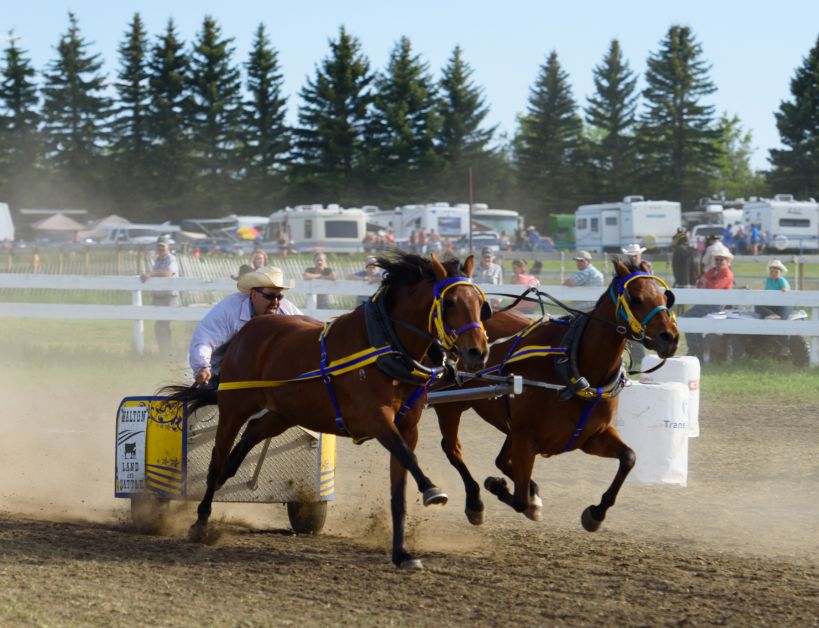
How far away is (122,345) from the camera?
63.3 feet

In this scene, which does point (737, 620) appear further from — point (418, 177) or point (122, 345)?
point (418, 177)

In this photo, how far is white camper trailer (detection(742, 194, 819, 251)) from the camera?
44.0 m

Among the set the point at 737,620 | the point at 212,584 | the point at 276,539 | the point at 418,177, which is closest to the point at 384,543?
the point at 276,539

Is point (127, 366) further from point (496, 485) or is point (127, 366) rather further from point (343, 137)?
point (343, 137)

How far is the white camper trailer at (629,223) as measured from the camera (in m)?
46.1

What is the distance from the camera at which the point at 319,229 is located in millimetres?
43844

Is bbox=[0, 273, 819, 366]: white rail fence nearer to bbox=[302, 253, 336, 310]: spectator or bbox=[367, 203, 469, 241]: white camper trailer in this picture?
bbox=[302, 253, 336, 310]: spectator

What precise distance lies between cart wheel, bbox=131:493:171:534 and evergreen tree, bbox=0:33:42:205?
6882 cm

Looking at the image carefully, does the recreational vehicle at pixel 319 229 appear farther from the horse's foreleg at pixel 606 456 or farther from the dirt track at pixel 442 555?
the horse's foreleg at pixel 606 456

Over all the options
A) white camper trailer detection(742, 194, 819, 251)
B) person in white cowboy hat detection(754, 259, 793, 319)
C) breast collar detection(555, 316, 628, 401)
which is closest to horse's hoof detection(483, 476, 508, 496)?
breast collar detection(555, 316, 628, 401)

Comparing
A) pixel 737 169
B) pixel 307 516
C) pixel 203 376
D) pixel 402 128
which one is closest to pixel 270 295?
pixel 203 376

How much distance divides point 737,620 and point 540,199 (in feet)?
210

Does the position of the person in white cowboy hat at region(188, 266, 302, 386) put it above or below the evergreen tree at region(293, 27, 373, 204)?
below

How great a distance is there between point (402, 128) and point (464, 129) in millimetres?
4288
